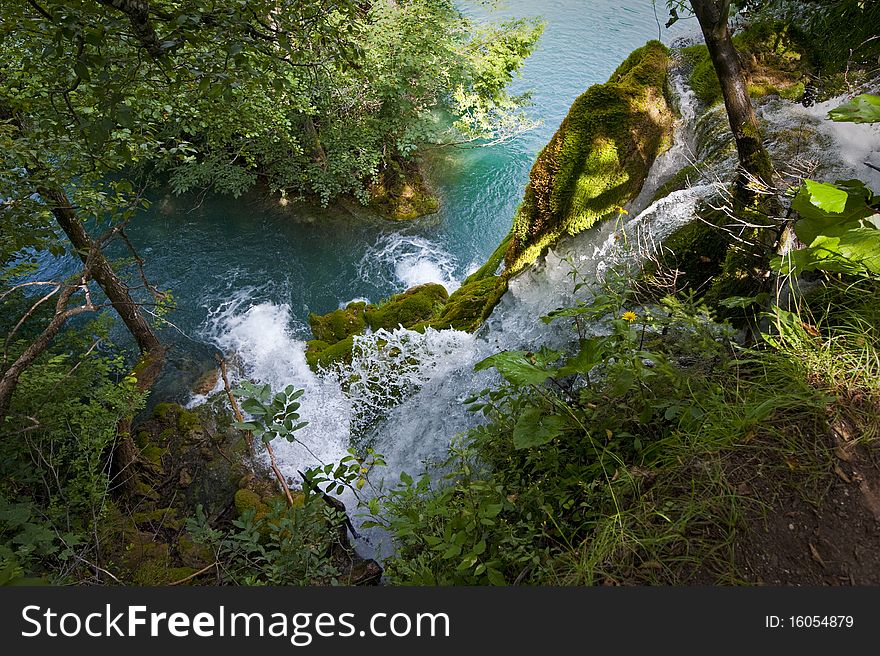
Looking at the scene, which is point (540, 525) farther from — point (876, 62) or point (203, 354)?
point (203, 354)

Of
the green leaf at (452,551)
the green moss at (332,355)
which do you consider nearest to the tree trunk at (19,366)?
the green leaf at (452,551)

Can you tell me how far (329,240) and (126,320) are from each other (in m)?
4.16

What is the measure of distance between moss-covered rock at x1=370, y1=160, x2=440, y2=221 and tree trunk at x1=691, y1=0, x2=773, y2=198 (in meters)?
7.87

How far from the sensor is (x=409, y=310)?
775 centimetres

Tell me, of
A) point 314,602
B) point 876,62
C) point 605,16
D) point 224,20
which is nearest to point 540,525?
point 314,602

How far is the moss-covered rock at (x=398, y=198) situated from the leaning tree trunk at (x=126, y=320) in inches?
198

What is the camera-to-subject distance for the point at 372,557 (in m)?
4.27

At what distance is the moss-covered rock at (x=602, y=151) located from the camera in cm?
510

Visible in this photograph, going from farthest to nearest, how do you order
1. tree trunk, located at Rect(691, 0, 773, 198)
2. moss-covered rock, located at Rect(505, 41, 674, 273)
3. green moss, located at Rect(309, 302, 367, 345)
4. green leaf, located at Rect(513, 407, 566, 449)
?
green moss, located at Rect(309, 302, 367, 345) → moss-covered rock, located at Rect(505, 41, 674, 273) → tree trunk, located at Rect(691, 0, 773, 198) → green leaf, located at Rect(513, 407, 566, 449)

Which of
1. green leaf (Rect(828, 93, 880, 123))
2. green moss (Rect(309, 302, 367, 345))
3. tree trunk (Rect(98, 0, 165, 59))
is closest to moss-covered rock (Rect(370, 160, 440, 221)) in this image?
green moss (Rect(309, 302, 367, 345))

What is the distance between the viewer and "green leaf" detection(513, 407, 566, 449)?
2525 millimetres

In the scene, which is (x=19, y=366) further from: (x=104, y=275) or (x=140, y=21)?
(x=104, y=275)

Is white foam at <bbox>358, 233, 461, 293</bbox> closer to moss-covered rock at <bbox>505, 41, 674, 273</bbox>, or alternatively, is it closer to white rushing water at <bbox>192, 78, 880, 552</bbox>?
white rushing water at <bbox>192, 78, 880, 552</bbox>

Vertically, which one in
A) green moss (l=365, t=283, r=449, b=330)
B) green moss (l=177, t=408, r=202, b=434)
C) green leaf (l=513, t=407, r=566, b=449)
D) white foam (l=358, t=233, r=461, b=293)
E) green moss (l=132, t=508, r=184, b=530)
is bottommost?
green leaf (l=513, t=407, r=566, b=449)
